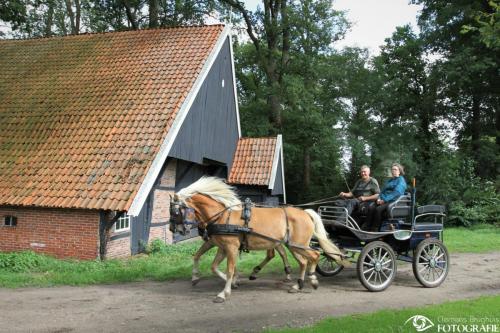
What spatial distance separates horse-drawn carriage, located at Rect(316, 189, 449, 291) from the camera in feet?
26.3

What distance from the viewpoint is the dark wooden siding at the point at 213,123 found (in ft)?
43.6

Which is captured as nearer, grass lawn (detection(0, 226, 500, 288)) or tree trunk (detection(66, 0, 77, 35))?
grass lawn (detection(0, 226, 500, 288))

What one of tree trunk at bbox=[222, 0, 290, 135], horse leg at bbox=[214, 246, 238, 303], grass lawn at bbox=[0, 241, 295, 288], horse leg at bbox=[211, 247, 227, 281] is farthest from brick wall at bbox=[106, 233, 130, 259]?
tree trunk at bbox=[222, 0, 290, 135]

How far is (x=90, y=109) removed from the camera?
13.0 metres

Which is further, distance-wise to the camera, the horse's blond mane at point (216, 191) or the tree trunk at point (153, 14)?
the tree trunk at point (153, 14)

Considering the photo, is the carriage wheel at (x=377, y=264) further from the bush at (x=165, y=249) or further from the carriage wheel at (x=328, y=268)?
the bush at (x=165, y=249)

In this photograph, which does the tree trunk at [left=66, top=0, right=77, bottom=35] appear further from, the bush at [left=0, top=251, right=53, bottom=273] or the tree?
the bush at [left=0, top=251, right=53, bottom=273]

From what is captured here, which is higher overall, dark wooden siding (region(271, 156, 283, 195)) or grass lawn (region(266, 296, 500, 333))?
dark wooden siding (region(271, 156, 283, 195))

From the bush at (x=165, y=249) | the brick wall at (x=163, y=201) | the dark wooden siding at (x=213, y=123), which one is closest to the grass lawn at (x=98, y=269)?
the bush at (x=165, y=249)

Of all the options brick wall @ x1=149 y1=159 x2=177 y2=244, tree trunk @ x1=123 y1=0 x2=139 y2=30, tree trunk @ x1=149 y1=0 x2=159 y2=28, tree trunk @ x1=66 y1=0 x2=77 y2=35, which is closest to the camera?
brick wall @ x1=149 y1=159 x2=177 y2=244

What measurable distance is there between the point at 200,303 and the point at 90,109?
7912mm

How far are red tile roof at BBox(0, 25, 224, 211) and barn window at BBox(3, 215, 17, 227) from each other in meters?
0.55

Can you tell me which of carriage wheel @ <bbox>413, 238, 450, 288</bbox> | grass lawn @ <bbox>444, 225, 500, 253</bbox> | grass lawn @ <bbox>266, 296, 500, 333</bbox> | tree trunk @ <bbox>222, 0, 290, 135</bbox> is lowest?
grass lawn @ <bbox>444, 225, 500, 253</bbox>

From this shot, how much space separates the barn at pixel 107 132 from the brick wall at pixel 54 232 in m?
0.02
